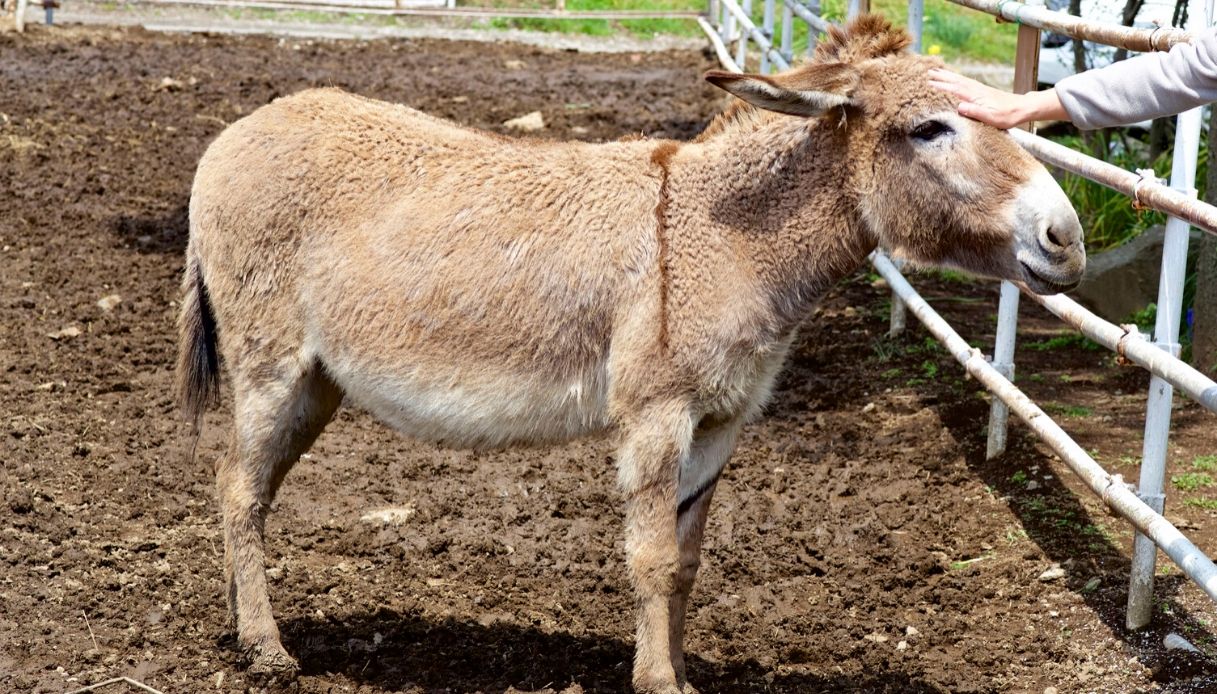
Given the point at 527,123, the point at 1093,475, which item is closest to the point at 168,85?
the point at 527,123

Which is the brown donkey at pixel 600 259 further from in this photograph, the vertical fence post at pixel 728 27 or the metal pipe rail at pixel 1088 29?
the vertical fence post at pixel 728 27

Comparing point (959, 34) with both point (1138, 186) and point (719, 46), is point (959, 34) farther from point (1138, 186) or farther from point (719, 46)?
point (1138, 186)

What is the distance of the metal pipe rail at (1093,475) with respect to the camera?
3541mm

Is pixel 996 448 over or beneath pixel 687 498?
beneath

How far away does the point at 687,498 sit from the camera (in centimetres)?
400

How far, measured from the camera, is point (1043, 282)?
3463mm

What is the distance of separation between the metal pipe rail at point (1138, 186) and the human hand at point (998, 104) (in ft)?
1.48

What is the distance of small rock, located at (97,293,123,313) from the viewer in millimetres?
7029

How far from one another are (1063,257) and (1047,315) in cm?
397

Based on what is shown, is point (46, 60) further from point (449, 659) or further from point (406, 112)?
point (449, 659)

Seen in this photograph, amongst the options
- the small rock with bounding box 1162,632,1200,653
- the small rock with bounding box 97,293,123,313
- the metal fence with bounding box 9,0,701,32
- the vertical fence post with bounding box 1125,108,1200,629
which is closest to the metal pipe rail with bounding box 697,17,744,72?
the metal fence with bounding box 9,0,701,32

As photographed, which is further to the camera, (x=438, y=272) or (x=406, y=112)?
(x=406, y=112)

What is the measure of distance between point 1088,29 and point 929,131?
95 cm

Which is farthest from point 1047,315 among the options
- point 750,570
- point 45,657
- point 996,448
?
point 45,657
